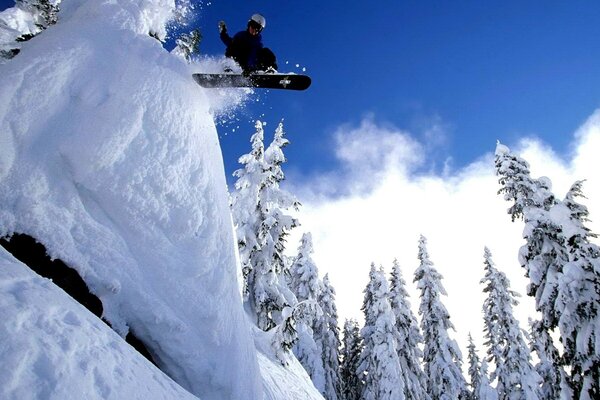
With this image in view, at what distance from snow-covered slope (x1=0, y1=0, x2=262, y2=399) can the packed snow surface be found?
1cm

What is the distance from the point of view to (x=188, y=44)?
31.4ft

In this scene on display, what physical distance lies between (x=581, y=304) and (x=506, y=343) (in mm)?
17705

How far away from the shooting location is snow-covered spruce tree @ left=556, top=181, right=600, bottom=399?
1123 cm

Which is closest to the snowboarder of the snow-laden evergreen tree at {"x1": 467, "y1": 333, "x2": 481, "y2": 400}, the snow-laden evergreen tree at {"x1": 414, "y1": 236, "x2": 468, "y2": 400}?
the snow-laden evergreen tree at {"x1": 414, "y1": 236, "x2": 468, "y2": 400}

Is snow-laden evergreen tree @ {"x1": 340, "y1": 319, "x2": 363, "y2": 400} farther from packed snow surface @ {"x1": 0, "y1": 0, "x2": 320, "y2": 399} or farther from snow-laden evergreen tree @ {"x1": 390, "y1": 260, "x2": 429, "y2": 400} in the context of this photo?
packed snow surface @ {"x1": 0, "y1": 0, "x2": 320, "y2": 399}

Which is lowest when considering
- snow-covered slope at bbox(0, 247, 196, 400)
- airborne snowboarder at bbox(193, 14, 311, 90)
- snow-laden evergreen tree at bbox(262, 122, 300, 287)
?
snow-covered slope at bbox(0, 247, 196, 400)

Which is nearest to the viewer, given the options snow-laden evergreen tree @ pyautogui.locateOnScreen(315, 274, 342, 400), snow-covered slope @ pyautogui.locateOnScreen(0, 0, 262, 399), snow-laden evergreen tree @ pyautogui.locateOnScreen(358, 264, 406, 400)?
snow-covered slope @ pyautogui.locateOnScreen(0, 0, 262, 399)

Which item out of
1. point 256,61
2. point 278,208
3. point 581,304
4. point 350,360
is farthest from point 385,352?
point 256,61

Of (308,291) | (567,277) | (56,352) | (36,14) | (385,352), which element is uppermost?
(308,291)

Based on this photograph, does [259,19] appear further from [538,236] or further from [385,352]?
[385,352]

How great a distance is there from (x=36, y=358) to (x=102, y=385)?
0.47 m

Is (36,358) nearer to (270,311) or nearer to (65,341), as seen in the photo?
(65,341)

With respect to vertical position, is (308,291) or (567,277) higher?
(308,291)

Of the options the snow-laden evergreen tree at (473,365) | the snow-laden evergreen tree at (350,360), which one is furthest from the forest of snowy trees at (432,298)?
the snow-laden evergreen tree at (473,365)
